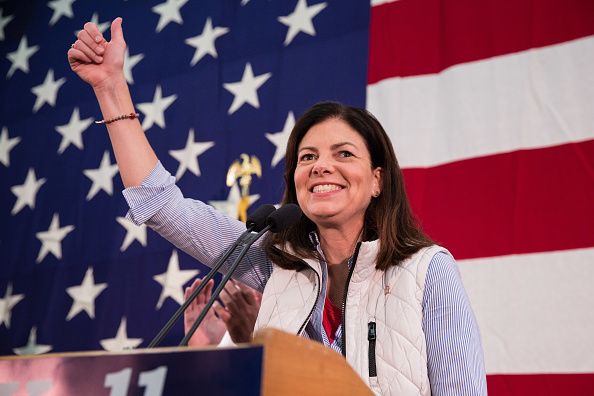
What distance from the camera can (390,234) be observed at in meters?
1.47

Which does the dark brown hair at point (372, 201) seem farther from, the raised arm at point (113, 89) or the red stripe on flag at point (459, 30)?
the red stripe on flag at point (459, 30)

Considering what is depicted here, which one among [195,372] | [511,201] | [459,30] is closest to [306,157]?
[511,201]

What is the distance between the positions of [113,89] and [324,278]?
58 centimetres

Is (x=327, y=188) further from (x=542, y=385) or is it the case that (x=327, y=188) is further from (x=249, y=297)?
(x=542, y=385)

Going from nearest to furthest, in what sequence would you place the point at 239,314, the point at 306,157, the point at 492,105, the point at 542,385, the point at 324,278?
the point at 324,278, the point at 306,157, the point at 239,314, the point at 542,385, the point at 492,105

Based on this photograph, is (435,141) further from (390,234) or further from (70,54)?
(70,54)

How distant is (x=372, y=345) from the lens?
1284 millimetres

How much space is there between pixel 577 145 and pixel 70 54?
150 centimetres

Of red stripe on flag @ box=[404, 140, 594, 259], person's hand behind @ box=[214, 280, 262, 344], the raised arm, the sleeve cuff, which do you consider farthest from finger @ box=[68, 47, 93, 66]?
red stripe on flag @ box=[404, 140, 594, 259]

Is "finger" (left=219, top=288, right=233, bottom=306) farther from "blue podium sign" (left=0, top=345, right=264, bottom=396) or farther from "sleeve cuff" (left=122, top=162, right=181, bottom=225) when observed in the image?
"blue podium sign" (left=0, top=345, right=264, bottom=396)

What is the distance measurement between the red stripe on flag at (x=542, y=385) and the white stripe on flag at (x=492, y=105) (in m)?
0.71

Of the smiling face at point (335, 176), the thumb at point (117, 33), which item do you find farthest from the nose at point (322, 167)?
the thumb at point (117, 33)

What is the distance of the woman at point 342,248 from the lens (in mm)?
1253

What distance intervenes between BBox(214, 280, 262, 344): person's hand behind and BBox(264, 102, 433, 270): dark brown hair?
0.24 m
